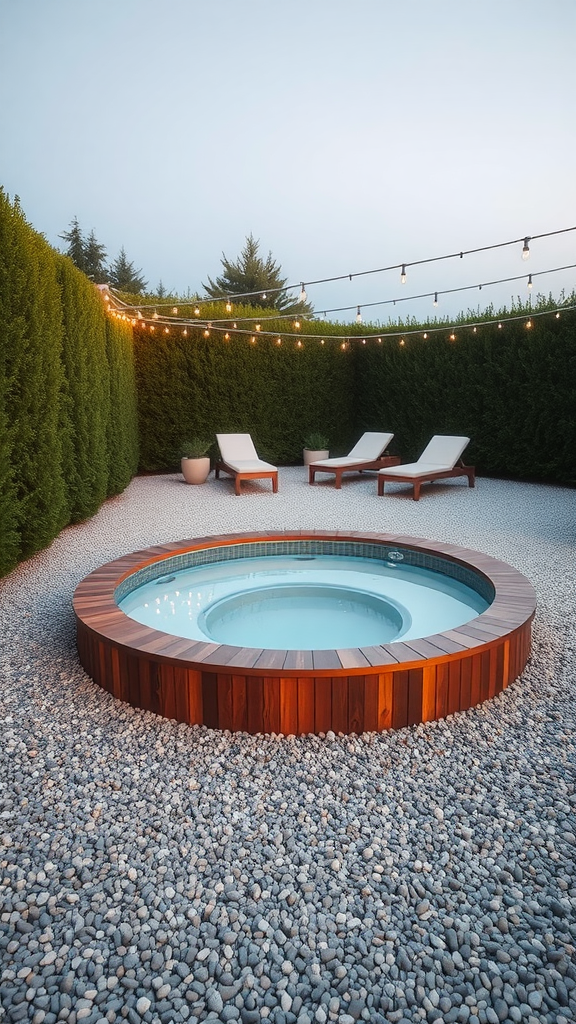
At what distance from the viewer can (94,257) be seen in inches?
1066

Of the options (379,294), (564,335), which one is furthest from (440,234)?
(379,294)

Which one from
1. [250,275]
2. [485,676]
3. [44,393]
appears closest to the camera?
[485,676]

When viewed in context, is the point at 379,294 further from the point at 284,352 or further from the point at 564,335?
the point at 564,335

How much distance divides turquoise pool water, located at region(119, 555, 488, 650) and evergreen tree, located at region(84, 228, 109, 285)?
84.0 ft

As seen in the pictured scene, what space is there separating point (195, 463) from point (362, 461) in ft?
9.29

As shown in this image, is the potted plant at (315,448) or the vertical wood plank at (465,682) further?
the potted plant at (315,448)

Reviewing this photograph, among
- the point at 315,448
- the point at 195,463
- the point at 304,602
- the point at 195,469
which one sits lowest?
the point at 304,602

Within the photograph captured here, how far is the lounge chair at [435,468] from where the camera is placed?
8.60 metres

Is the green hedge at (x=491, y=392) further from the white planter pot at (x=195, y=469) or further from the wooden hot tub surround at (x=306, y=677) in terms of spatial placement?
the wooden hot tub surround at (x=306, y=677)

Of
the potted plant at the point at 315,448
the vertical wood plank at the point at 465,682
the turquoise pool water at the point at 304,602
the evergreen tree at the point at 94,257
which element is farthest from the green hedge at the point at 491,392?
the evergreen tree at the point at 94,257

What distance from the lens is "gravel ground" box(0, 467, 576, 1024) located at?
1.38 m

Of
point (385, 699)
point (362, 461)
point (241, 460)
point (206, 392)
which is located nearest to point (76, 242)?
point (206, 392)

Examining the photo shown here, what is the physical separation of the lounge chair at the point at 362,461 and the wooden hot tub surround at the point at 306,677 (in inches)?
264

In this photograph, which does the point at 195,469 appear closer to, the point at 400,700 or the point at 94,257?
the point at 400,700
